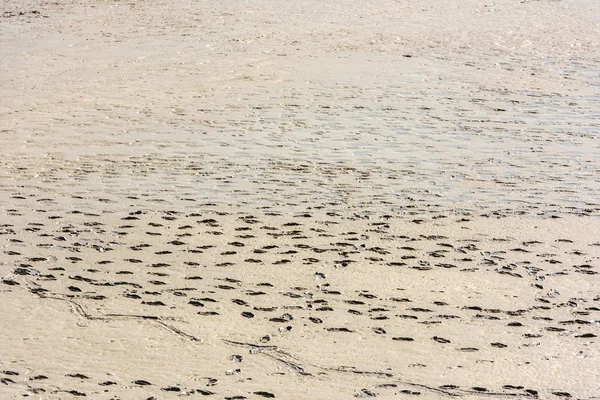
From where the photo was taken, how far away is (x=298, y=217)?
7234mm

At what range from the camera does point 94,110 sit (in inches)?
405

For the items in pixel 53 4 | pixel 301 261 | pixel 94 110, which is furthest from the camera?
pixel 53 4

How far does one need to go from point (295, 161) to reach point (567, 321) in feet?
11.6

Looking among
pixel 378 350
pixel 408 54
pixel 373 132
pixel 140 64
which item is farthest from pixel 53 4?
pixel 378 350

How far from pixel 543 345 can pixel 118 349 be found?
2.30m

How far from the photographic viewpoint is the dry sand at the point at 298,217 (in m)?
5.05

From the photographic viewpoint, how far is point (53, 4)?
16141 mm

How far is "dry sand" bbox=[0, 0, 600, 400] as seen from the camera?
505 centimetres

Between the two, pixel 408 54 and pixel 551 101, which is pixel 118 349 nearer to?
pixel 551 101

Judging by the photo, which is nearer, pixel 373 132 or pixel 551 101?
pixel 373 132

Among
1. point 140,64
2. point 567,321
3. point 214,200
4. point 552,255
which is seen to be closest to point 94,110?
point 140,64

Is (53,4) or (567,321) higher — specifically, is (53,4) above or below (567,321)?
above

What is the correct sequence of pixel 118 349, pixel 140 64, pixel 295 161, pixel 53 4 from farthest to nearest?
pixel 53 4 < pixel 140 64 < pixel 295 161 < pixel 118 349

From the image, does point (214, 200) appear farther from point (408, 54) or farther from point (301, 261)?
point (408, 54)
